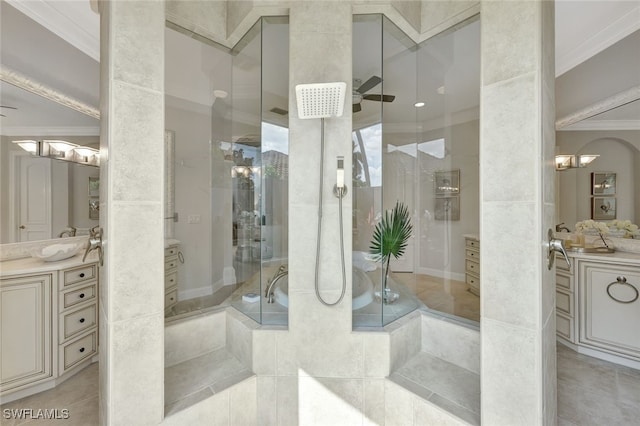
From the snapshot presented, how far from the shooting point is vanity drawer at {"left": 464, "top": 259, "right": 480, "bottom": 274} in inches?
101

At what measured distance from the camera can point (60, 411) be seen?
168 centimetres

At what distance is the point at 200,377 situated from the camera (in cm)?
154

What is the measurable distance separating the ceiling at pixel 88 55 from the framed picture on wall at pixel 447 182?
4.02ft

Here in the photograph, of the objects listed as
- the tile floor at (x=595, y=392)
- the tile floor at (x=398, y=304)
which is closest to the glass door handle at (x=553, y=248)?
the tile floor at (x=398, y=304)

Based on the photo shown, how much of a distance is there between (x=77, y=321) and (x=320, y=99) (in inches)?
97.8

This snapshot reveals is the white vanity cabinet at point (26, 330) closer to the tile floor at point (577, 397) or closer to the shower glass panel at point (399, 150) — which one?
the tile floor at point (577, 397)

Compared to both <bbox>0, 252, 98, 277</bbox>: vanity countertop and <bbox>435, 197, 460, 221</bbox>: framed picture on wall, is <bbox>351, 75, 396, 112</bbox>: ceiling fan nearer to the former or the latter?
<bbox>435, 197, 460, 221</bbox>: framed picture on wall

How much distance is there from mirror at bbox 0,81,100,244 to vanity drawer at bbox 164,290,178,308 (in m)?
1.08

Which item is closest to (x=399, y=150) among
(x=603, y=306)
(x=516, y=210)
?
(x=516, y=210)

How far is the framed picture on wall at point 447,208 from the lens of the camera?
3309mm

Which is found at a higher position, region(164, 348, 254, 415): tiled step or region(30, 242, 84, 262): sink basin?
region(30, 242, 84, 262): sink basin

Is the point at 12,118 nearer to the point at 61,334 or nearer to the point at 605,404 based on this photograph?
the point at 61,334

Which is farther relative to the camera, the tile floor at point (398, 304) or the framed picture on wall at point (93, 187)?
the framed picture on wall at point (93, 187)

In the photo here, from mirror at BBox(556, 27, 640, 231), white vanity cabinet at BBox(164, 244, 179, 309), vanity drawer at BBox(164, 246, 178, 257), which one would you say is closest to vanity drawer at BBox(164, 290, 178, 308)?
white vanity cabinet at BBox(164, 244, 179, 309)
